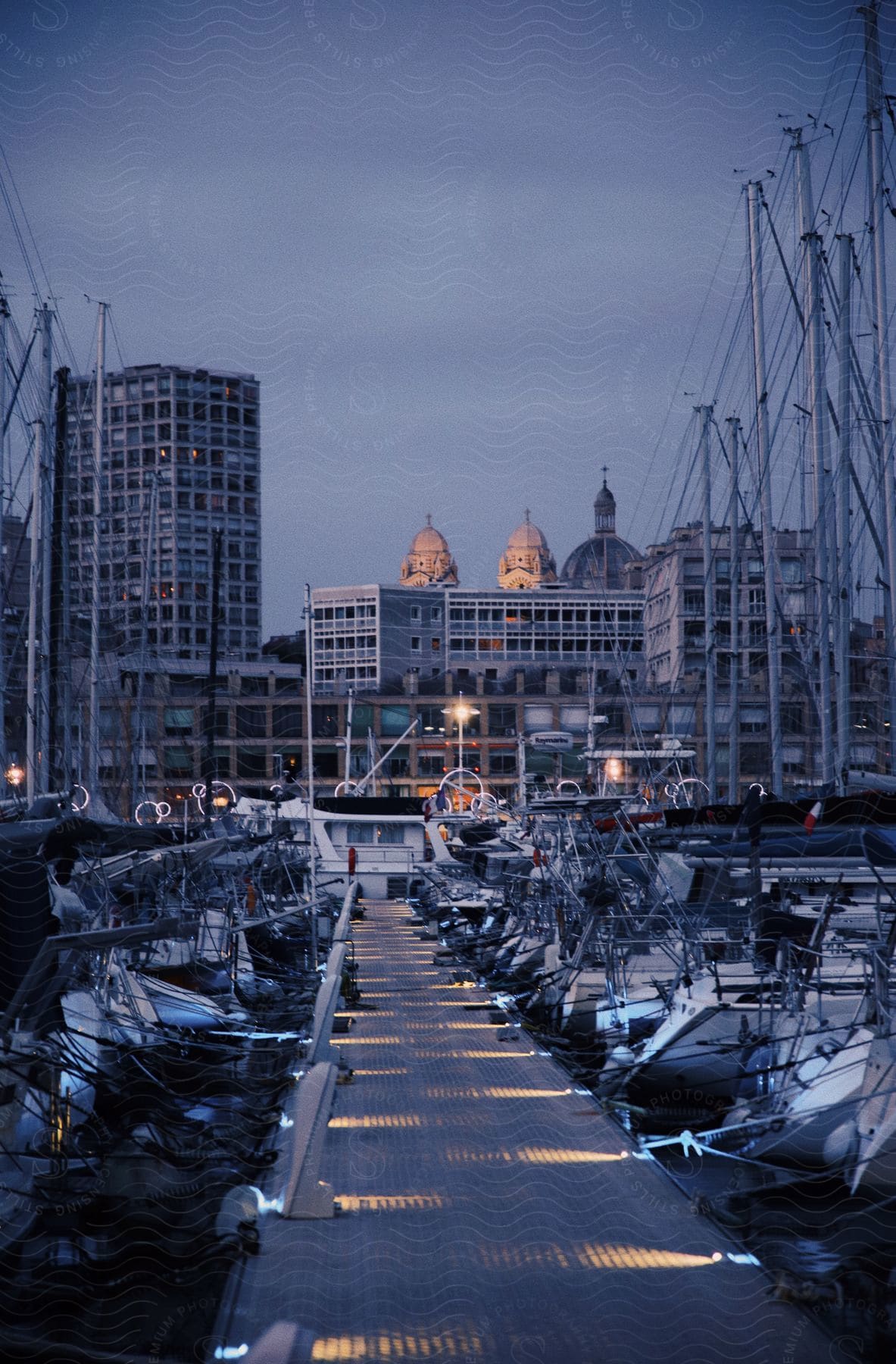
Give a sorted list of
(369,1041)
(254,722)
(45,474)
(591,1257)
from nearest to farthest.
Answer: (591,1257) < (369,1041) < (45,474) < (254,722)

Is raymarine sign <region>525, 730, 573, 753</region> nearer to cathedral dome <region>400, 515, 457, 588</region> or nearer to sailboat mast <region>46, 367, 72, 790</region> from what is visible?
sailboat mast <region>46, 367, 72, 790</region>

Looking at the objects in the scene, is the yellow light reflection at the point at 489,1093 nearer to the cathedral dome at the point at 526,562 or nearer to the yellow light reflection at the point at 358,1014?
the yellow light reflection at the point at 358,1014

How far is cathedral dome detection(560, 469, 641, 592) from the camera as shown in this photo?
375ft

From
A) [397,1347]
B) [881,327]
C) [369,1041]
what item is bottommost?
[369,1041]

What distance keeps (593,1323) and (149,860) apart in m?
9.71

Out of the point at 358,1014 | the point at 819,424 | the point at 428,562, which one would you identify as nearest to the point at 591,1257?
the point at 358,1014

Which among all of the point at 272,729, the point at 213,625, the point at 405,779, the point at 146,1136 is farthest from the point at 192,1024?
the point at 405,779

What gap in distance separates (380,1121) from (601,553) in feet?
373

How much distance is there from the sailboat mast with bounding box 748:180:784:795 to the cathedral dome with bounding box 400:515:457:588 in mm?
88050

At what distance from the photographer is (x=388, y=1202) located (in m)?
9.31

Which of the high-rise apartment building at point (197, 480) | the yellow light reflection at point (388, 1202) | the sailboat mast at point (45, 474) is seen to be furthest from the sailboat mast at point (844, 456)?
the high-rise apartment building at point (197, 480)

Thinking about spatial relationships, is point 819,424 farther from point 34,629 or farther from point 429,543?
point 429,543

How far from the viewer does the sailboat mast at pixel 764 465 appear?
2484 cm

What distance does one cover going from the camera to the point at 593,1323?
281 inches
